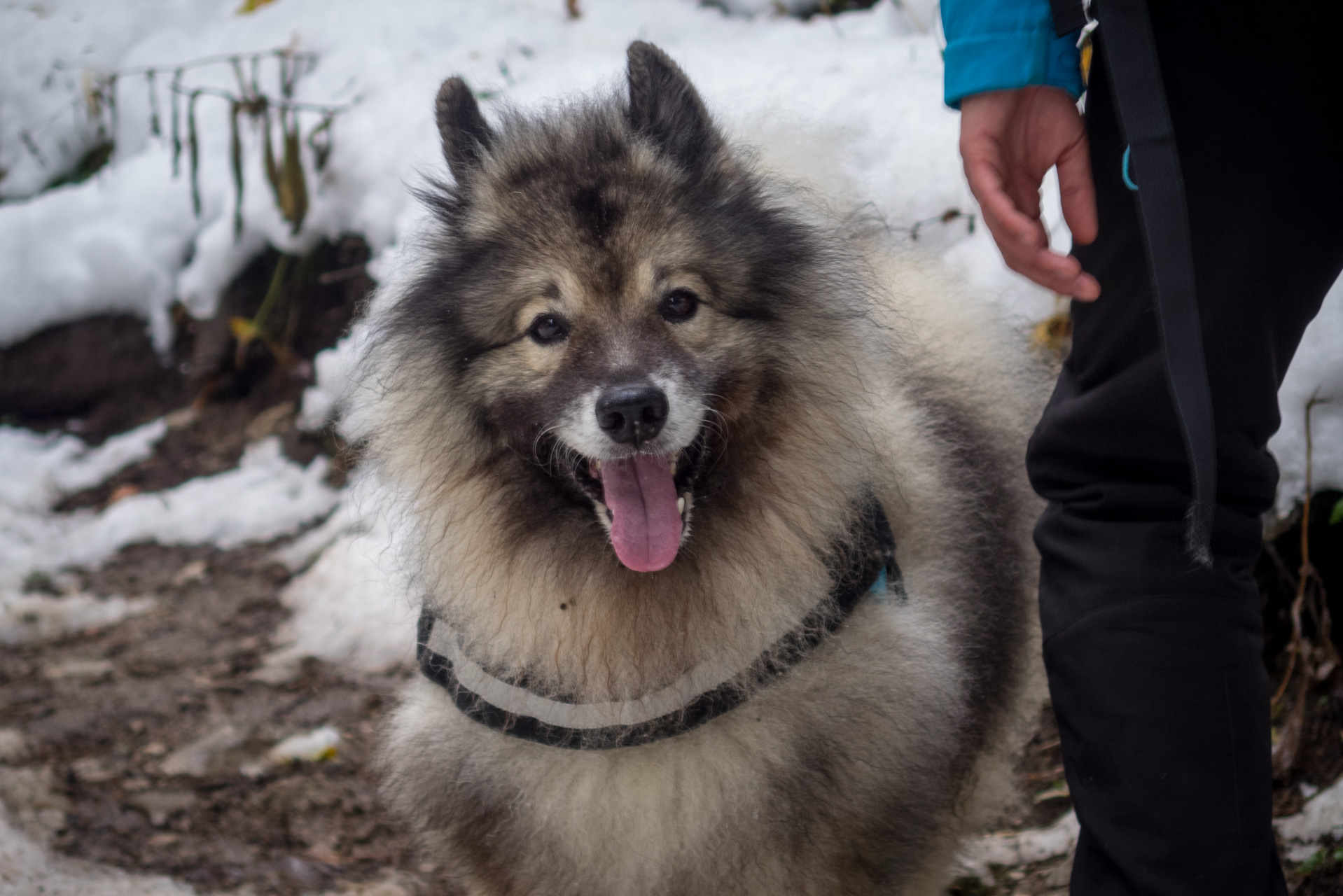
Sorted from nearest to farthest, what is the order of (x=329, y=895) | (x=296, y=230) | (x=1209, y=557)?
(x=1209, y=557), (x=329, y=895), (x=296, y=230)

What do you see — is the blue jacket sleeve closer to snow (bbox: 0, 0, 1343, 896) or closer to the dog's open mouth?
the dog's open mouth

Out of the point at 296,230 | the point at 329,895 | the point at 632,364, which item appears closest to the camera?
the point at 632,364

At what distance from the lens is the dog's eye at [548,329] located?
1.88m

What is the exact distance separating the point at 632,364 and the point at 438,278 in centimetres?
48

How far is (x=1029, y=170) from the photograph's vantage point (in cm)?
146

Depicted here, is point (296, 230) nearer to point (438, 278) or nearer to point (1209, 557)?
point (438, 278)

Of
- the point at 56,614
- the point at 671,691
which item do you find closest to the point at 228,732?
the point at 56,614

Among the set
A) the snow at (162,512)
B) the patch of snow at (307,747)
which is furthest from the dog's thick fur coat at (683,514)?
the snow at (162,512)

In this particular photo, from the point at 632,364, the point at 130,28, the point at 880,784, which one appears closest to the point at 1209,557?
the point at 880,784

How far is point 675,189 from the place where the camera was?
6.30ft

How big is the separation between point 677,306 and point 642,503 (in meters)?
0.37

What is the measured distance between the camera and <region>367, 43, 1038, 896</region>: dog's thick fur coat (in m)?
1.80

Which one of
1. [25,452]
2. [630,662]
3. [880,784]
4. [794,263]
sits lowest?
[25,452]

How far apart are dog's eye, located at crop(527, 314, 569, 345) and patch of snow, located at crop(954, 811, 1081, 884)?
155cm
